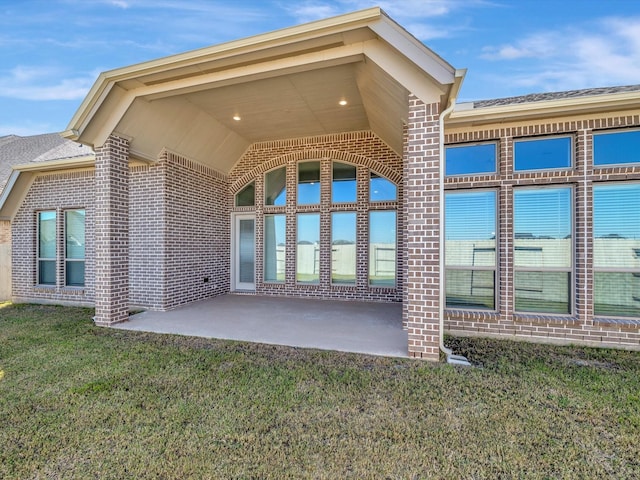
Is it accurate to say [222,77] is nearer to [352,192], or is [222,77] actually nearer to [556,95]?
[352,192]

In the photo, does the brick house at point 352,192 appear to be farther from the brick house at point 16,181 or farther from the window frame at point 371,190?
the brick house at point 16,181

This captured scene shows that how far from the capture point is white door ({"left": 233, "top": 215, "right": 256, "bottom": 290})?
877 cm

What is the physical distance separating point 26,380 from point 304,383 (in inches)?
120

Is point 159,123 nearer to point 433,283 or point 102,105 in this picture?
point 102,105

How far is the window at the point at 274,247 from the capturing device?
333 inches

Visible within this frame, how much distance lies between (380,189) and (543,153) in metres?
3.57

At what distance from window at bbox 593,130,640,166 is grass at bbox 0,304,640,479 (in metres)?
2.76

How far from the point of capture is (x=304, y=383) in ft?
10.5

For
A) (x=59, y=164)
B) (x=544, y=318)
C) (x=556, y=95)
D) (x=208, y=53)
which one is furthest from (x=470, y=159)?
(x=59, y=164)

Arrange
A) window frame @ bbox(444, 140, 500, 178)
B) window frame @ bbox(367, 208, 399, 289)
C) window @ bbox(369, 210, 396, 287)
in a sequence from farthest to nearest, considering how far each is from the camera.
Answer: window @ bbox(369, 210, 396, 287) < window frame @ bbox(367, 208, 399, 289) < window frame @ bbox(444, 140, 500, 178)

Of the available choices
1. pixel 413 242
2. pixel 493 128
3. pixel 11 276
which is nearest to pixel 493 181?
pixel 493 128

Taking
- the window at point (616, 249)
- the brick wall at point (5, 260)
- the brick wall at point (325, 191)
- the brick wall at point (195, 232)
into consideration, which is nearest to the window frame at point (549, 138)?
the window at point (616, 249)

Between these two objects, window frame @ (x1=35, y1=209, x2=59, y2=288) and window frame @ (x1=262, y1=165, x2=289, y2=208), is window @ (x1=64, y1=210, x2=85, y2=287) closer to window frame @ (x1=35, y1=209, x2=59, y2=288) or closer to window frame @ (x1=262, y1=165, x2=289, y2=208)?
window frame @ (x1=35, y1=209, x2=59, y2=288)

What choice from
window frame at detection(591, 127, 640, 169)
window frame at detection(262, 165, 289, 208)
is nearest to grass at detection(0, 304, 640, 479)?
window frame at detection(591, 127, 640, 169)
